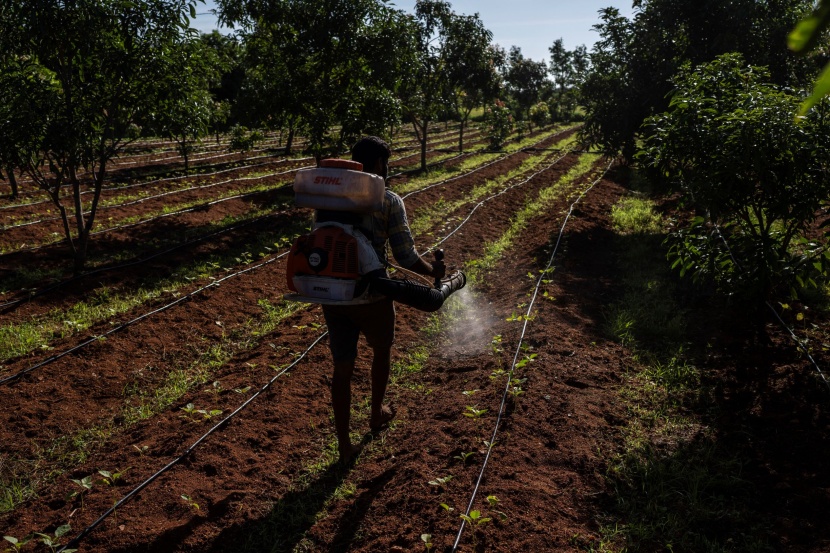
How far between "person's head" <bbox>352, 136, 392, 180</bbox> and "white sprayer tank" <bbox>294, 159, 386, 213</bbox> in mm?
290

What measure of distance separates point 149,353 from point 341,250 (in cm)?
358

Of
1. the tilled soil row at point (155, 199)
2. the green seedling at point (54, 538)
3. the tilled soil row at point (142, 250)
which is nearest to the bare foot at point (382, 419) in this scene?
the green seedling at point (54, 538)

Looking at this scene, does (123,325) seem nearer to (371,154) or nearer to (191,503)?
(191,503)

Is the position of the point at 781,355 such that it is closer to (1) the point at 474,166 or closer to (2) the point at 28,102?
A: (2) the point at 28,102

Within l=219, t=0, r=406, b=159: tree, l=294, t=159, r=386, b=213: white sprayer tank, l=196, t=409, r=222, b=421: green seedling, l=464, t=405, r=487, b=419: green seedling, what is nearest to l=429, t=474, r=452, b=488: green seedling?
l=464, t=405, r=487, b=419: green seedling

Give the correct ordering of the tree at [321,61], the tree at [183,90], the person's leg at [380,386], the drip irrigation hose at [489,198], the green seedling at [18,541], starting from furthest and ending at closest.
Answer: the tree at [321,61], the drip irrigation hose at [489,198], the tree at [183,90], the person's leg at [380,386], the green seedling at [18,541]

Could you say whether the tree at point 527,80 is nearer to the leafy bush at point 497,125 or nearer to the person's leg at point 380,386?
the leafy bush at point 497,125

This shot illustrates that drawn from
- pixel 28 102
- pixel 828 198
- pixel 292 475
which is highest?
pixel 28 102

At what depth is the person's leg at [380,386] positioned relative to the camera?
12.9ft

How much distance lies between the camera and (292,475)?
3.95 meters

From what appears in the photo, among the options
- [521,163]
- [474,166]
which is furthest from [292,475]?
[521,163]

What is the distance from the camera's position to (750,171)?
17.2 ft

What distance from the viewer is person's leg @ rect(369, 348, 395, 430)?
3.93 m

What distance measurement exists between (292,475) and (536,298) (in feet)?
12.6
